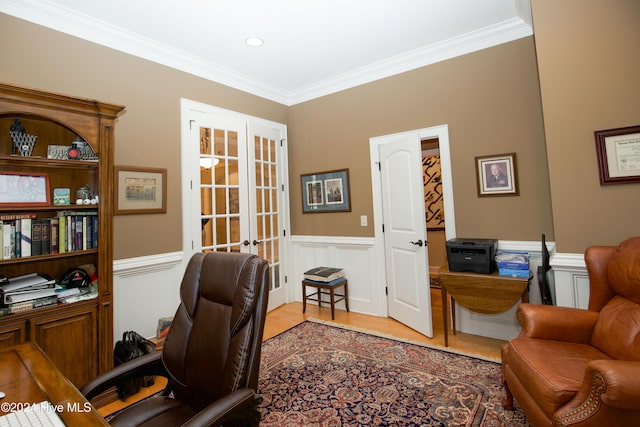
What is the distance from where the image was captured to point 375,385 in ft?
7.35

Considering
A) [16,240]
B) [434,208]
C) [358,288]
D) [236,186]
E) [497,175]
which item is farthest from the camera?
[434,208]

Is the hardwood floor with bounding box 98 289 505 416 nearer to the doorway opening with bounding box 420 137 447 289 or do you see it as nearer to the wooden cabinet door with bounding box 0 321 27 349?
the wooden cabinet door with bounding box 0 321 27 349

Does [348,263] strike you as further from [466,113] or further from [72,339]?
[72,339]

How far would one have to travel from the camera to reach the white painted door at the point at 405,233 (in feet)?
10.1

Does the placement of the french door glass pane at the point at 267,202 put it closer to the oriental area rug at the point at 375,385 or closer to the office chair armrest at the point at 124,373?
the oriental area rug at the point at 375,385

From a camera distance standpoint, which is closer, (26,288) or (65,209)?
(26,288)

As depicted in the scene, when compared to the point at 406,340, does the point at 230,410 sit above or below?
above

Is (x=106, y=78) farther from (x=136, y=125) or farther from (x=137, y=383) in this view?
(x=137, y=383)

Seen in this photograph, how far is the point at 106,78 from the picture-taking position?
2.63 m

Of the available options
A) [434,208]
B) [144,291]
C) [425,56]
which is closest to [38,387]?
[144,291]

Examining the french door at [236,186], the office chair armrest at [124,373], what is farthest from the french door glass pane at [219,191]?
the office chair armrest at [124,373]

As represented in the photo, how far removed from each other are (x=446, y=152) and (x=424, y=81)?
0.83 m

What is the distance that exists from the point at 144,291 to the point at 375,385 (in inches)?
85.0

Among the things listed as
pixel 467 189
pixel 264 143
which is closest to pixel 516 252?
pixel 467 189
